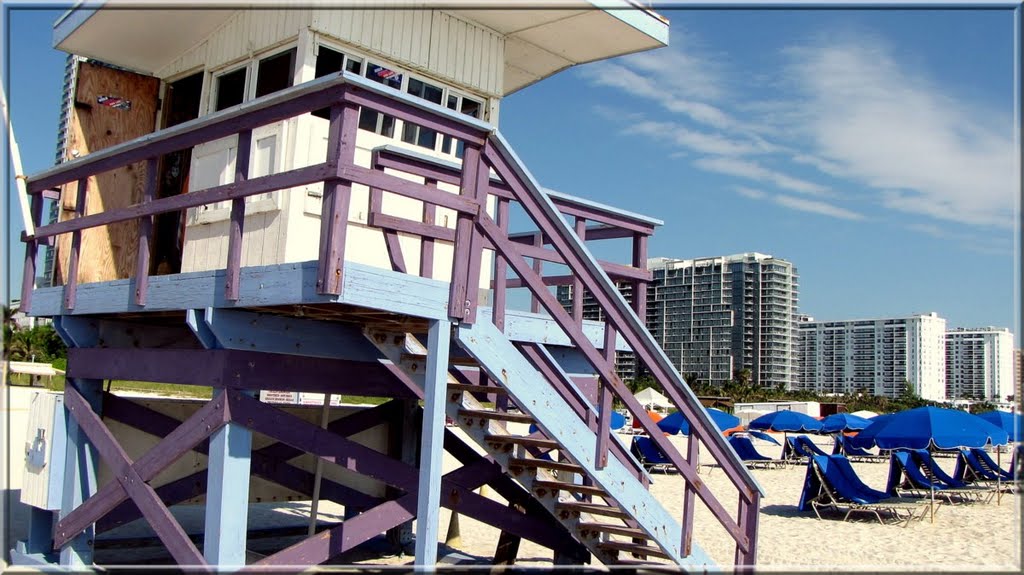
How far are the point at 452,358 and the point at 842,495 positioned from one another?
35.3 ft

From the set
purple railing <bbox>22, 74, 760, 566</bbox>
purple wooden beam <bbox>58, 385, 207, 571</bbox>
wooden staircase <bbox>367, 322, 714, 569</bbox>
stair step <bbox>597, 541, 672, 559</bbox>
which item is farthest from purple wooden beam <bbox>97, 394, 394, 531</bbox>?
stair step <bbox>597, 541, 672, 559</bbox>

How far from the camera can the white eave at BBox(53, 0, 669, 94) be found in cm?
811

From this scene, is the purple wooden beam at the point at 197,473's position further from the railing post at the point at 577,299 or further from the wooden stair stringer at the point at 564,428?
the railing post at the point at 577,299

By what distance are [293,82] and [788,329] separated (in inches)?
4582

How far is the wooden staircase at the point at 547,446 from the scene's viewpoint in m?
5.81

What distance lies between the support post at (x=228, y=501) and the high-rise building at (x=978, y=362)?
14070 cm

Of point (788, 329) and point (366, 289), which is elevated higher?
point (788, 329)

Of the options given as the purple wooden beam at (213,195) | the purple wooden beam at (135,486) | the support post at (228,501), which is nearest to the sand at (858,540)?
the purple wooden beam at (135,486)

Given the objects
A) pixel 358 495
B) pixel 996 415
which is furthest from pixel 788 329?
pixel 358 495

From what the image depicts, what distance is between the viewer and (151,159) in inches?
255

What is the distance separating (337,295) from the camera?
4.85 m

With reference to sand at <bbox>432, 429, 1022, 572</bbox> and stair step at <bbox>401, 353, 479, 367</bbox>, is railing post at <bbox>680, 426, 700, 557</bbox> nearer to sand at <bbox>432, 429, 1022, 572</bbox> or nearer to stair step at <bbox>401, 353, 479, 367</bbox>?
stair step at <bbox>401, 353, 479, 367</bbox>

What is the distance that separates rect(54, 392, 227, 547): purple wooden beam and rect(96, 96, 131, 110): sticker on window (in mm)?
3922

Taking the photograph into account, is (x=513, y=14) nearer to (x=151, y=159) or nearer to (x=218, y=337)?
(x=151, y=159)
